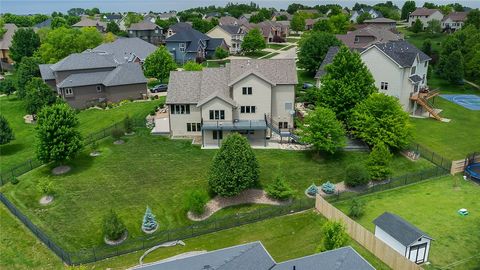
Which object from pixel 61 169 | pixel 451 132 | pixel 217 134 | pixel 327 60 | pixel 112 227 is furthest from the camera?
pixel 327 60

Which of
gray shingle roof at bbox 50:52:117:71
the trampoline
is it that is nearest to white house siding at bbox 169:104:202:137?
gray shingle roof at bbox 50:52:117:71

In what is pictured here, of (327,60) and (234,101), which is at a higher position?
(327,60)

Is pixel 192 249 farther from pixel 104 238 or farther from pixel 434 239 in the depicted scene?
pixel 434 239

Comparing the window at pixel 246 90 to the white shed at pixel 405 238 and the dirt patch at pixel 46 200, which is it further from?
the white shed at pixel 405 238

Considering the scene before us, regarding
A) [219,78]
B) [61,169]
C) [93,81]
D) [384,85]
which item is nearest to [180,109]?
[219,78]

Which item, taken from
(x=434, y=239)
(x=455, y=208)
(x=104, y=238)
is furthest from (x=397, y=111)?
(x=104, y=238)

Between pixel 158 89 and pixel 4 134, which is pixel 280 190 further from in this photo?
pixel 158 89

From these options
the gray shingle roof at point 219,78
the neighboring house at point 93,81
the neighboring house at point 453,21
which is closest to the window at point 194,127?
the gray shingle roof at point 219,78

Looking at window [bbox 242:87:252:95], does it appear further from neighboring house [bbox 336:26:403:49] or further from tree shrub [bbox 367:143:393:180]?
neighboring house [bbox 336:26:403:49]
